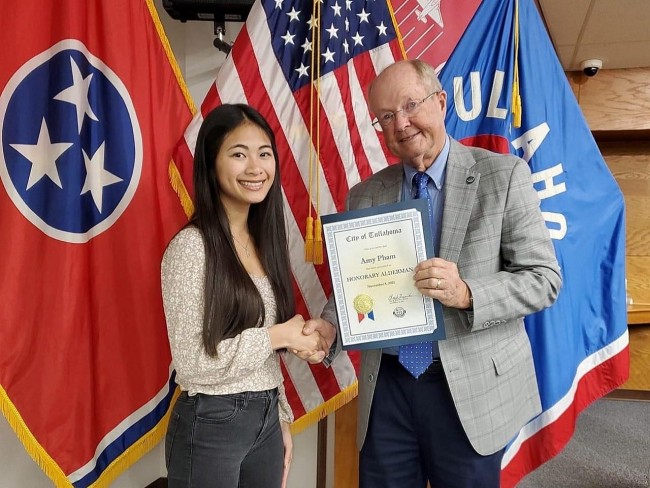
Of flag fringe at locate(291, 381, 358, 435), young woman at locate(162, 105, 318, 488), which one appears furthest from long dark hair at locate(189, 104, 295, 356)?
flag fringe at locate(291, 381, 358, 435)

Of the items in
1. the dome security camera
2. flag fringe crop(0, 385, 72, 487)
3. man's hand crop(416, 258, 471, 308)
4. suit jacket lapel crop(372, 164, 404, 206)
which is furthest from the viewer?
the dome security camera

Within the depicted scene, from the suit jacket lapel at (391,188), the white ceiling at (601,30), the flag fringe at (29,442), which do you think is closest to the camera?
the suit jacket lapel at (391,188)

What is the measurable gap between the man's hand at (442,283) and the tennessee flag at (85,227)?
3.23 ft

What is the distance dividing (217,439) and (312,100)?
1.12 meters

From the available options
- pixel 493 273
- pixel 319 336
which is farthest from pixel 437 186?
pixel 319 336

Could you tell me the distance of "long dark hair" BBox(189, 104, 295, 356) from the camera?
104cm

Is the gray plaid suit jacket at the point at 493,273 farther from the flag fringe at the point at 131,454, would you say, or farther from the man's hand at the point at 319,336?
the flag fringe at the point at 131,454

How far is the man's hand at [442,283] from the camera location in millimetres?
957

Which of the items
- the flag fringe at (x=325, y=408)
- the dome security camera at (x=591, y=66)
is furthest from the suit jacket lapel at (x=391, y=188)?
the dome security camera at (x=591, y=66)

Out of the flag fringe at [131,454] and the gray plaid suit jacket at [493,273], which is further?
the flag fringe at [131,454]

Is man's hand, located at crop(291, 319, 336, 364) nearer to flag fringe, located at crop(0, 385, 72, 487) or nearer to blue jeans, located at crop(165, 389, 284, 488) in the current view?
blue jeans, located at crop(165, 389, 284, 488)

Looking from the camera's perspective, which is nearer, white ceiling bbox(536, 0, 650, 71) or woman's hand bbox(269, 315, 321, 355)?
woman's hand bbox(269, 315, 321, 355)

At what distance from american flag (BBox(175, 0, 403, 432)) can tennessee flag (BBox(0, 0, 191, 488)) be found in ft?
0.94
